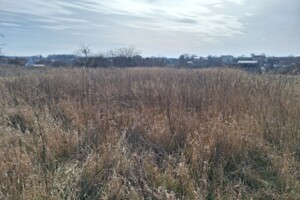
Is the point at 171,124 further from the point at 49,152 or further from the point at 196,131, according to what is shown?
the point at 49,152

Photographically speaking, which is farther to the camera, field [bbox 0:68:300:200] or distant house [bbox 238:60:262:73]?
distant house [bbox 238:60:262:73]

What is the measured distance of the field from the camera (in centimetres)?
303

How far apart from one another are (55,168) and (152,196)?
1.31 meters

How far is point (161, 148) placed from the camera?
4.09 meters

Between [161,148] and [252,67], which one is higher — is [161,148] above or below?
below

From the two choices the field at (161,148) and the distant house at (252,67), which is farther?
the distant house at (252,67)

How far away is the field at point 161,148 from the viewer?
303 centimetres

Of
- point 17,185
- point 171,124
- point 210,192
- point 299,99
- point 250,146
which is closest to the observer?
point 17,185

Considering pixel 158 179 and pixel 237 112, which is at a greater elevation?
pixel 237 112

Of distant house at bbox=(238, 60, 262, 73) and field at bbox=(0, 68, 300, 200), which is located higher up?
distant house at bbox=(238, 60, 262, 73)

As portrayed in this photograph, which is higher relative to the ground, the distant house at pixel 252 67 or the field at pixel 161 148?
the distant house at pixel 252 67

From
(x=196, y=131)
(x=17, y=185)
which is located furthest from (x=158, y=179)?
(x=17, y=185)

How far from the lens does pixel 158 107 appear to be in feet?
17.7

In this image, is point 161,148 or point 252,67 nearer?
point 161,148
